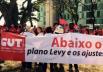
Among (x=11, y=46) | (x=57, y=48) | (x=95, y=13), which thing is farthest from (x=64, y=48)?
(x=95, y=13)

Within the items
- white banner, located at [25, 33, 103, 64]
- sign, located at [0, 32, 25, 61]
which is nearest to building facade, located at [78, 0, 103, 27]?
white banner, located at [25, 33, 103, 64]

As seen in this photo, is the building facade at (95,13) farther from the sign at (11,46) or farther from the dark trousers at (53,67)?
the sign at (11,46)

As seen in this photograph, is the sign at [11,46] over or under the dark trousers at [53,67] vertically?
over

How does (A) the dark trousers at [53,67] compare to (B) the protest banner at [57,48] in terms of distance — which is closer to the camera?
(B) the protest banner at [57,48]

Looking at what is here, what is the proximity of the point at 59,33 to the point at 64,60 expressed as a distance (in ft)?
4.42

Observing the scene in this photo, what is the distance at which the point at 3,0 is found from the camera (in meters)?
35.1

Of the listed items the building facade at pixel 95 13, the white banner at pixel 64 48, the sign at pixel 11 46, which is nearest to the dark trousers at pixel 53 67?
the white banner at pixel 64 48

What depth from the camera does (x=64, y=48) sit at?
43.8ft

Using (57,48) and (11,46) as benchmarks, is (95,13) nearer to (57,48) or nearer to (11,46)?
(57,48)

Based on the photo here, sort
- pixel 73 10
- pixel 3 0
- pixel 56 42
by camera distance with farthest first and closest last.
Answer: pixel 73 10 < pixel 3 0 < pixel 56 42

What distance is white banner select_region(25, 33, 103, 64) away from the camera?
13.3 m

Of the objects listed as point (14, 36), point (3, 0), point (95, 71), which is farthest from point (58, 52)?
point (3, 0)

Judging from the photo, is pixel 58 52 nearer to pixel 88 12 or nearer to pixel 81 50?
pixel 81 50

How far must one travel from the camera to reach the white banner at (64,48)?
1334cm
